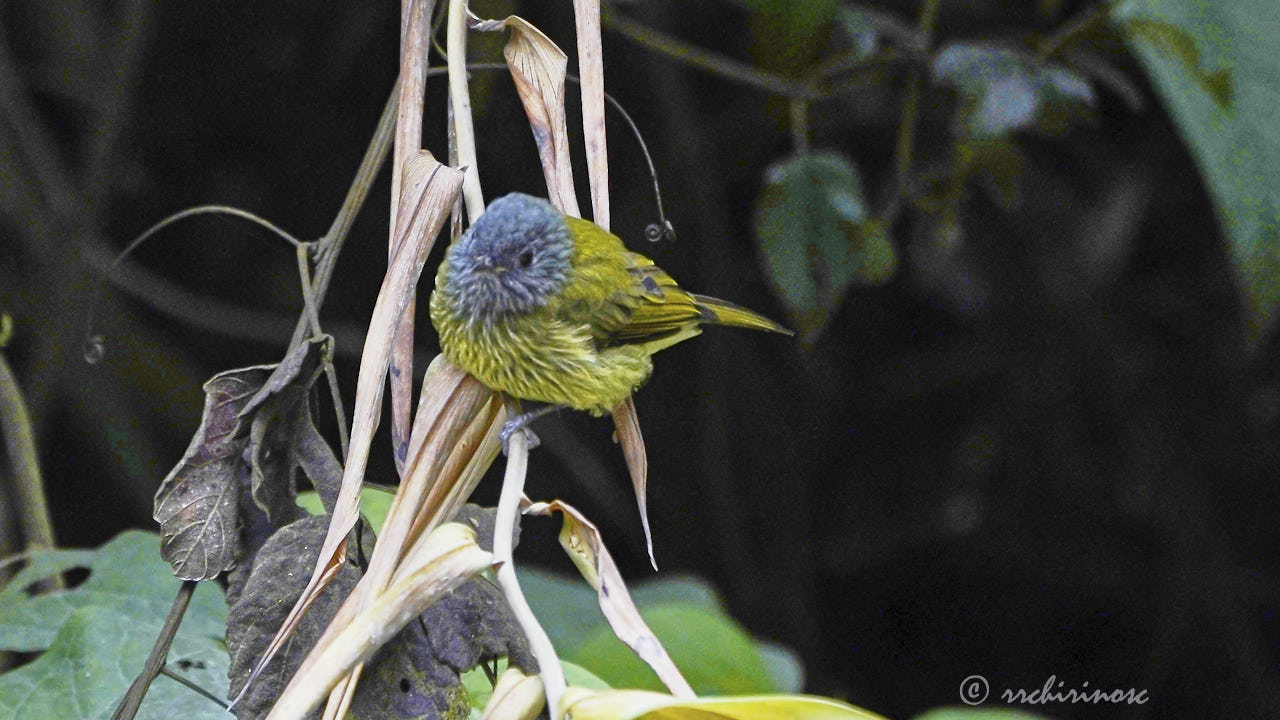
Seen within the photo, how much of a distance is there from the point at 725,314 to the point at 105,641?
1.02 m

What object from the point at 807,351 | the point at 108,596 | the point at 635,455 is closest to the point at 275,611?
the point at 635,455

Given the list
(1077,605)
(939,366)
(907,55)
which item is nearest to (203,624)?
(907,55)

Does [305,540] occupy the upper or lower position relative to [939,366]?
upper

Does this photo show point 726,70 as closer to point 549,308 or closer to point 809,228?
point 809,228

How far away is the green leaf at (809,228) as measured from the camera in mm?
2459

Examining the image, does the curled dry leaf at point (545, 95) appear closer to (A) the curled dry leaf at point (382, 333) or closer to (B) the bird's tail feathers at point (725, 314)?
(A) the curled dry leaf at point (382, 333)

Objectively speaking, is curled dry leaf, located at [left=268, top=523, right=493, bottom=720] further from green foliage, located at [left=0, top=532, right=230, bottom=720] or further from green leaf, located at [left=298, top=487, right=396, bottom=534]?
green leaf, located at [left=298, top=487, right=396, bottom=534]

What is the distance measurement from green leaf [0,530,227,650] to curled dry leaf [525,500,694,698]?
0.67 m

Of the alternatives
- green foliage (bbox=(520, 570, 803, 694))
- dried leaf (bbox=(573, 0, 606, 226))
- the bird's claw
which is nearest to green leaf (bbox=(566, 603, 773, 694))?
green foliage (bbox=(520, 570, 803, 694))

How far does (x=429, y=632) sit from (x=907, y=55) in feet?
6.55

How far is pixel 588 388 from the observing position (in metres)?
1.50

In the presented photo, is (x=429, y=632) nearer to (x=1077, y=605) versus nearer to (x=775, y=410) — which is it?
(x=775, y=410)

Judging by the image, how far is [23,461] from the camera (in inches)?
69.4

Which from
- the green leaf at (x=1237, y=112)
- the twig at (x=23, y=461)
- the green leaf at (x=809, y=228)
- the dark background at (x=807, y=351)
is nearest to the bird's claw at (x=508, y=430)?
the twig at (x=23, y=461)
